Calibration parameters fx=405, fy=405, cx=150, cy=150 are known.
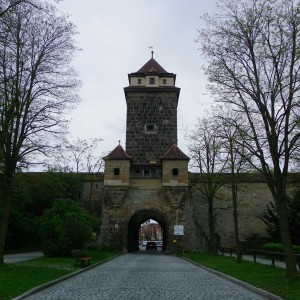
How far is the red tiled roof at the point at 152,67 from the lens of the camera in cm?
4685

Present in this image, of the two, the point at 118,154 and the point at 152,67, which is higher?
the point at 152,67

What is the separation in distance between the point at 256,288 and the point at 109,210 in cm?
2796

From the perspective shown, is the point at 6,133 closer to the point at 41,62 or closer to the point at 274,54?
the point at 41,62

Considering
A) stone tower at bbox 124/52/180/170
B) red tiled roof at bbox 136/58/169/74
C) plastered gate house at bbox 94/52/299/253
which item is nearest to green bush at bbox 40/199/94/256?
plastered gate house at bbox 94/52/299/253

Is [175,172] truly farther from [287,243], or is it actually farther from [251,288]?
[251,288]

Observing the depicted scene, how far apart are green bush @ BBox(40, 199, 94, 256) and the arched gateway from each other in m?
9.93

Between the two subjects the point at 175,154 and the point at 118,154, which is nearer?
the point at 118,154

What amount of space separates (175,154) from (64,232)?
1644 cm

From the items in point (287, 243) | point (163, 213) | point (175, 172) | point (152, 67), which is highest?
point (152, 67)

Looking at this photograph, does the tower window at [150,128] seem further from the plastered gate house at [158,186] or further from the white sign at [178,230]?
the white sign at [178,230]

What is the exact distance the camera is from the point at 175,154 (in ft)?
133

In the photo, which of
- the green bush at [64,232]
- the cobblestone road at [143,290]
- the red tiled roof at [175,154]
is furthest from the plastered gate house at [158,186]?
the cobblestone road at [143,290]

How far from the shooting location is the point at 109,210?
38719mm

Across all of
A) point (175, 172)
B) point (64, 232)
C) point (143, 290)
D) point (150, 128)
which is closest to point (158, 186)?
point (175, 172)
